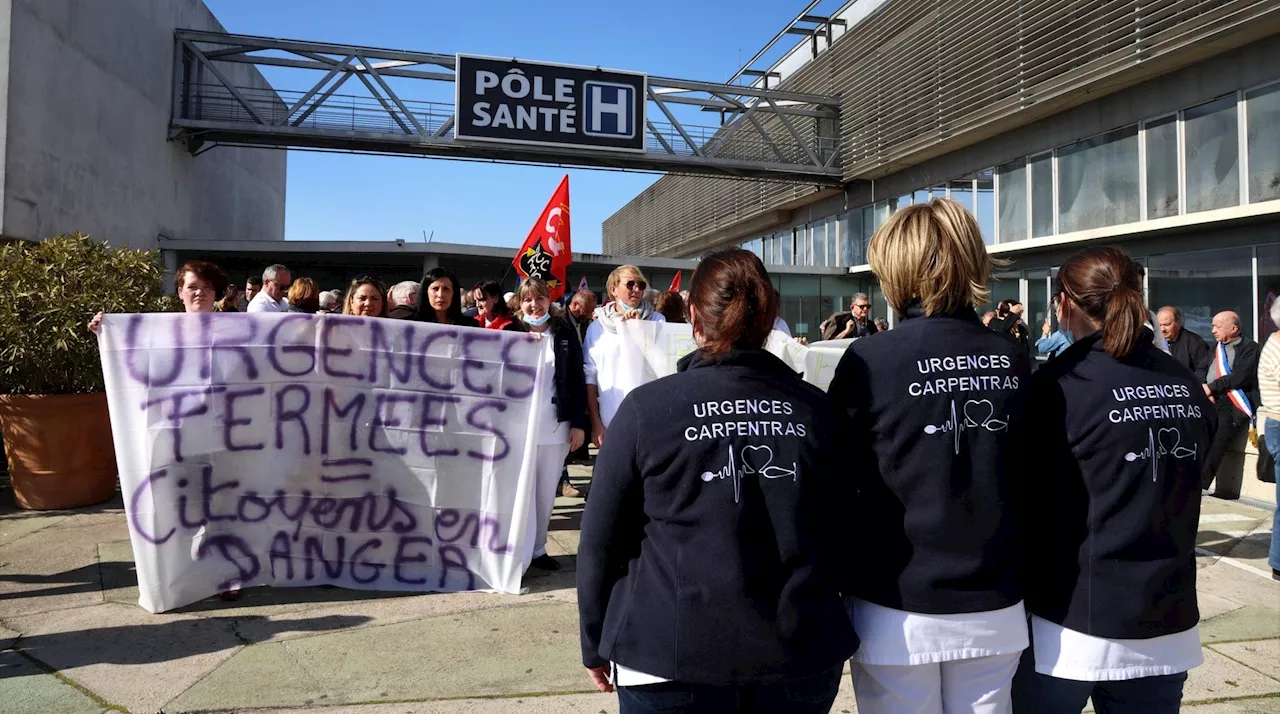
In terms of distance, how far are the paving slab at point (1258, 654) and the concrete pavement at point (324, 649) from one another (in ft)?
0.04

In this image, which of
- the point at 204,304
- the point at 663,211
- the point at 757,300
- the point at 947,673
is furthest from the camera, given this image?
the point at 663,211

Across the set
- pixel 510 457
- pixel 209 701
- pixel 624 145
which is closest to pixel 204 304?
pixel 510 457

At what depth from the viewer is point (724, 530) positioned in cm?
173

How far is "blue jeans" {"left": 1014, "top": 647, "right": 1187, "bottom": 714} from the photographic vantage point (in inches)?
83.2

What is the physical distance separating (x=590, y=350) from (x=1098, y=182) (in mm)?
13280

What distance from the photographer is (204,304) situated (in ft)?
15.7

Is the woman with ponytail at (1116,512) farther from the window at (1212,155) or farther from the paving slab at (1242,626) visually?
the window at (1212,155)

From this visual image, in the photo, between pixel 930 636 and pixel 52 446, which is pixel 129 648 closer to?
pixel 52 446

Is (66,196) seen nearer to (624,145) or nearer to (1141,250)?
(624,145)

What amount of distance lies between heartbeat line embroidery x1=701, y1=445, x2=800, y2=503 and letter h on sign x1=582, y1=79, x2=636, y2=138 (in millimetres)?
19043

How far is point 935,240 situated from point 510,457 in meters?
3.31

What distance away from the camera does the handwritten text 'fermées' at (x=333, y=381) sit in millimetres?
4500

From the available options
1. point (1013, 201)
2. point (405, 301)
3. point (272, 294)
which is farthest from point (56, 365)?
point (1013, 201)

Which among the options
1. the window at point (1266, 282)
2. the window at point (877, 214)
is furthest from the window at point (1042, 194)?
the window at point (877, 214)
